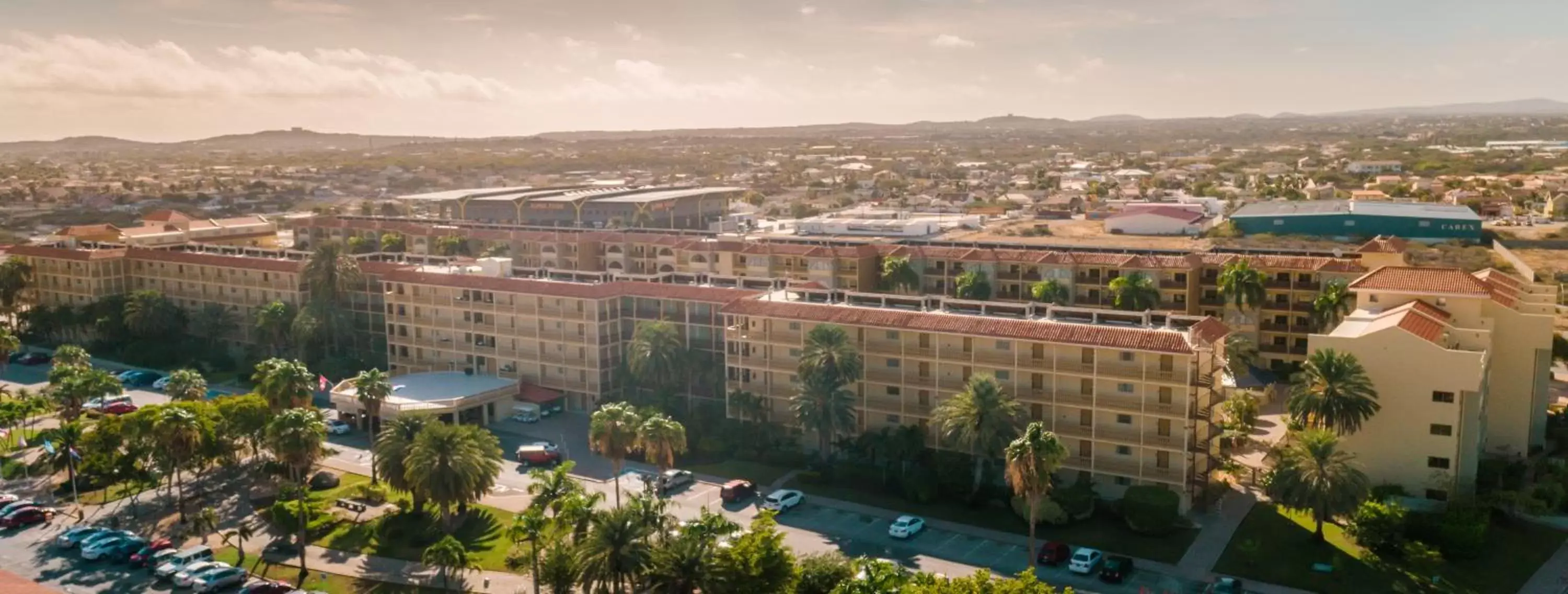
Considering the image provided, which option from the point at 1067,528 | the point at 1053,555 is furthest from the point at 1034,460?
the point at 1067,528

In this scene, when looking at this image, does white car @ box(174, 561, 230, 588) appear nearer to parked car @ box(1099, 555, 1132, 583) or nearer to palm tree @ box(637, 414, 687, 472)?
palm tree @ box(637, 414, 687, 472)

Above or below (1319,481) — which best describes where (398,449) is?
above

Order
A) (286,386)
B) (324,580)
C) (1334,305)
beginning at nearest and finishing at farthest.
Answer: (324,580), (286,386), (1334,305)

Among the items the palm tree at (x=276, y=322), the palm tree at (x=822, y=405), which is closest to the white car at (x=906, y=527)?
the palm tree at (x=822, y=405)

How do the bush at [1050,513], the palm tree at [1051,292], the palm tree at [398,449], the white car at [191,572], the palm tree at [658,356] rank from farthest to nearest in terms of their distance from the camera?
1. the palm tree at [1051,292]
2. the palm tree at [658,356]
3. the palm tree at [398,449]
4. the bush at [1050,513]
5. the white car at [191,572]

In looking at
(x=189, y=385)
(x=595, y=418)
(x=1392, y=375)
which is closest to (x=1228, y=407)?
(x=1392, y=375)

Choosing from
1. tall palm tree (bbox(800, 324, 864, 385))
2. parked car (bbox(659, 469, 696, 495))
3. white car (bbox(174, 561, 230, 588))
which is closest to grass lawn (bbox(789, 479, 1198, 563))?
tall palm tree (bbox(800, 324, 864, 385))

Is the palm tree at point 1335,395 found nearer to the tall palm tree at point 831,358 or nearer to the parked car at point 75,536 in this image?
the tall palm tree at point 831,358

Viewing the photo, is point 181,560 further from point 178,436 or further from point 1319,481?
point 1319,481
